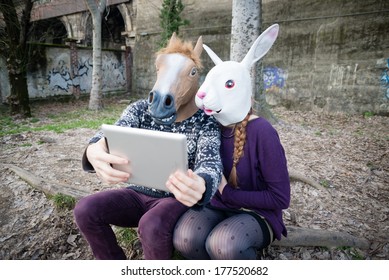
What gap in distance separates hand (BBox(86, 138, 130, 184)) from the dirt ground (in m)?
0.90

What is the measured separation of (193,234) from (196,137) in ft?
1.78

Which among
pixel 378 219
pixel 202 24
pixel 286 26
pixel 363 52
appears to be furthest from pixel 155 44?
pixel 378 219

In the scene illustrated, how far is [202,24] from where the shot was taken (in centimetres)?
1088

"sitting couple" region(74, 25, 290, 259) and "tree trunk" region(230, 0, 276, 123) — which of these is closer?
"sitting couple" region(74, 25, 290, 259)

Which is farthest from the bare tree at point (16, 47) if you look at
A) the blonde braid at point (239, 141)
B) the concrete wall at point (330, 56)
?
the blonde braid at point (239, 141)

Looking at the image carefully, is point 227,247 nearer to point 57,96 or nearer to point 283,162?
point 283,162

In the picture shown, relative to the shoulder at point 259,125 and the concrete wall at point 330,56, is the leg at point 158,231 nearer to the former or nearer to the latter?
the shoulder at point 259,125

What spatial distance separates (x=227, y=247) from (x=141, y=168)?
0.58 m

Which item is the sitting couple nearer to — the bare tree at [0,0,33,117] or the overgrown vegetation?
the overgrown vegetation

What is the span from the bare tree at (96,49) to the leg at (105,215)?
8.16 metres

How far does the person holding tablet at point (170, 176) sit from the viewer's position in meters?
1.48

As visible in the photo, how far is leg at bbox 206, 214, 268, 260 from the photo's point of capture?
56.7 inches

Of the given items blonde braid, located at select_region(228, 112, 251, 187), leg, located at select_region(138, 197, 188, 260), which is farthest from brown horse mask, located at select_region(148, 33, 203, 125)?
leg, located at select_region(138, 197, 188, 260)

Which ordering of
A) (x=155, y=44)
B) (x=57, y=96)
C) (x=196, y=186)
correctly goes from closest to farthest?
1. (x=196, y=186)
2. (x=57, y=96)
3. (x=155, y=44)
